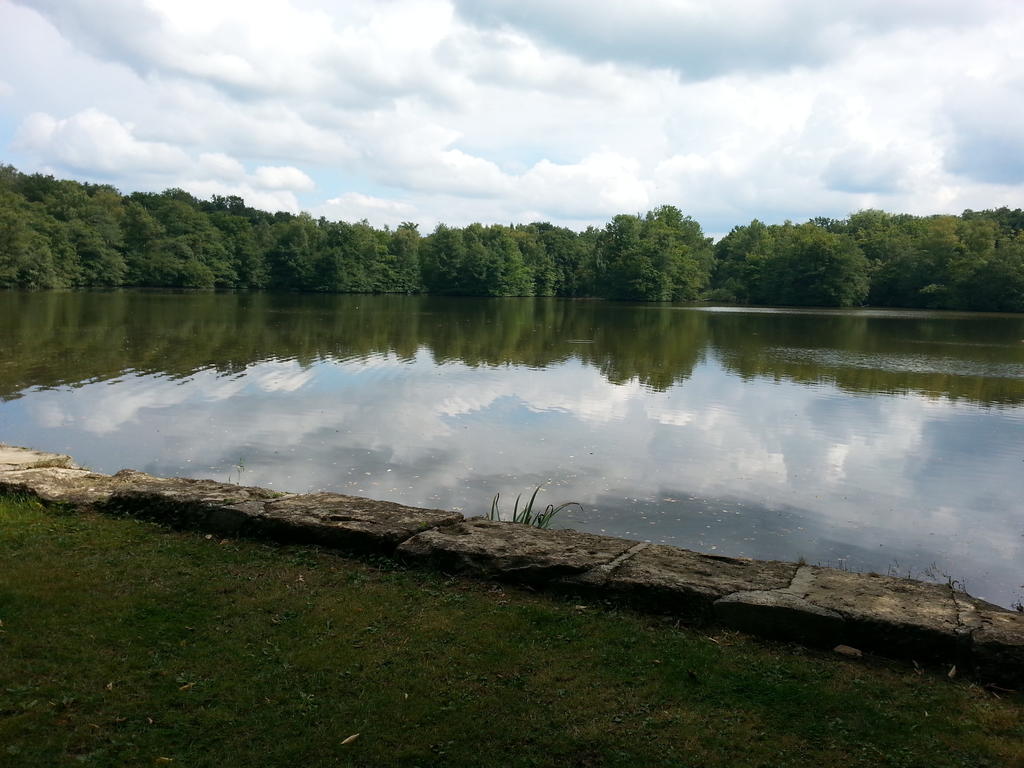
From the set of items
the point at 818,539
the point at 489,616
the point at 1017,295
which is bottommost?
the point at 818,539

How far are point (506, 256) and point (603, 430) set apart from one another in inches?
3536

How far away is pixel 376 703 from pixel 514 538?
262cm

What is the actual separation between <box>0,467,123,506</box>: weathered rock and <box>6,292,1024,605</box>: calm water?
2830 millimetres

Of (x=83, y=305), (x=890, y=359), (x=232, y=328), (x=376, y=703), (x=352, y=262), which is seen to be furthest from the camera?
(x=352, y=262)

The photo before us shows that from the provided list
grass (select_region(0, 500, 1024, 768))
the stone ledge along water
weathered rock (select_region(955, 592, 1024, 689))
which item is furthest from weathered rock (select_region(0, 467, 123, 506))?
weathered rock (select_region(955, 592, 1024, 689))

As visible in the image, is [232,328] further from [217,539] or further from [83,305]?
[217,539]

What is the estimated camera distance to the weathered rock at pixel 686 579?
213 inches

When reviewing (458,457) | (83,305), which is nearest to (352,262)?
(83,305)

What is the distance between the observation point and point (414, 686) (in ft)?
14.0

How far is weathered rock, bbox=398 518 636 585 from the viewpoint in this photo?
591 cm

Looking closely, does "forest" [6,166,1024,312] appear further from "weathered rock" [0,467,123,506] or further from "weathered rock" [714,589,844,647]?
"weathered rock" [714,589,844,647]

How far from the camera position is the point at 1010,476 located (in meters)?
12.7

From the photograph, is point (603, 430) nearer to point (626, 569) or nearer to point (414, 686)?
point (626, 569)

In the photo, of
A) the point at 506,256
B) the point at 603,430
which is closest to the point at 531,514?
the point at 603,430
